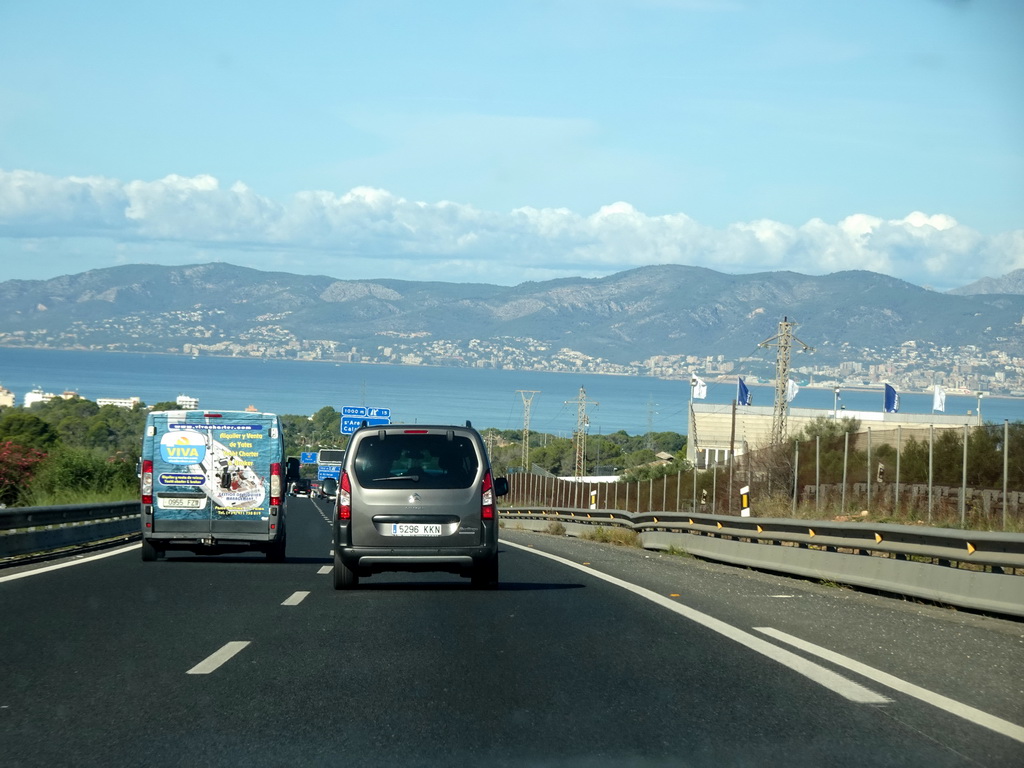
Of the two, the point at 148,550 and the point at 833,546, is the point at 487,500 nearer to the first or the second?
the point at 833,546

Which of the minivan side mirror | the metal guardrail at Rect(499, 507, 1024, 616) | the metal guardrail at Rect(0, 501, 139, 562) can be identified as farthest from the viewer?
the metal guardrail at Rect(0, 501, 139, 562)

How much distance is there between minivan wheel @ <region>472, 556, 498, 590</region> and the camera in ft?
51.2

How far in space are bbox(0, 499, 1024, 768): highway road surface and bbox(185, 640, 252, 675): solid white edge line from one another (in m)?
0.03

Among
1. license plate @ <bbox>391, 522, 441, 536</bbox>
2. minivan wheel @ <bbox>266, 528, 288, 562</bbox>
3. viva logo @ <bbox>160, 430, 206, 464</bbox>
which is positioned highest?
viva logo @ <bbox>160, 430, 206, 464</bbox>

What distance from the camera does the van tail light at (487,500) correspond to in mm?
15492

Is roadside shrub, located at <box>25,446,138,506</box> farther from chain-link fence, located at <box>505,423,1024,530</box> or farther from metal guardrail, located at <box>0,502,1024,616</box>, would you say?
chain-link fence, located at <box>505,423,1024,530</box>

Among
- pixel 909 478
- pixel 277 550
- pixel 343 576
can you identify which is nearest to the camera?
pixel 343 576

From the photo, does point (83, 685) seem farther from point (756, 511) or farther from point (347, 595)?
point (756, 511)

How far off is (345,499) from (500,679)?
646 cm

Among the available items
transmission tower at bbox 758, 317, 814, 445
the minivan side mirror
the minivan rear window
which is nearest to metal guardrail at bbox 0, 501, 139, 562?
the minivan rear window

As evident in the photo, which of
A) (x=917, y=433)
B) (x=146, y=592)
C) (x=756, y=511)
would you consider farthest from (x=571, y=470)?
(x=146, y=592)

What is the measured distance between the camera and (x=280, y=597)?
15.1m

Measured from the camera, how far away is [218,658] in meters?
10.2

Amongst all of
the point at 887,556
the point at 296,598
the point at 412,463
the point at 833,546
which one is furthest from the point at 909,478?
the point at 296,598
